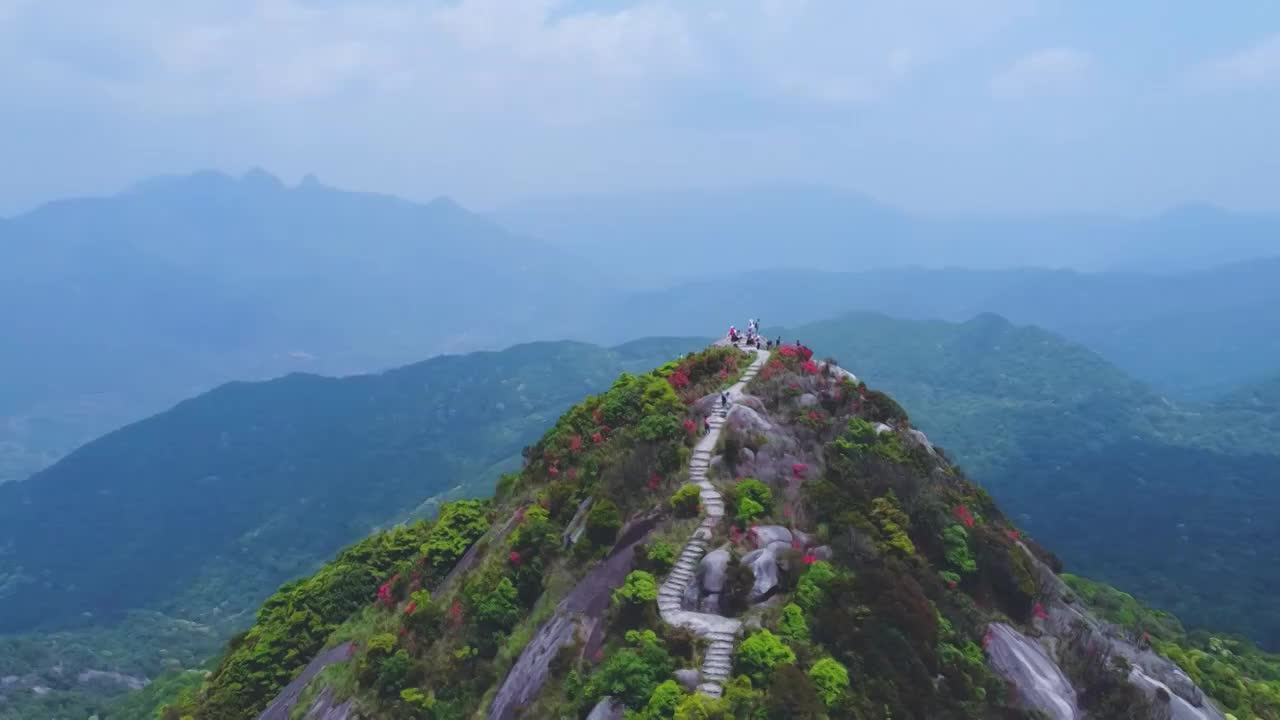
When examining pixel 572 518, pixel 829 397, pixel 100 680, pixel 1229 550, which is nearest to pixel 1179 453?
pixel 1229 550

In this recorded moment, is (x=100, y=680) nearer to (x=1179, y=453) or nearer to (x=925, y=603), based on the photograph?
(x=925, y=603)

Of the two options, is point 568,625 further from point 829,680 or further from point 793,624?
point 829,680

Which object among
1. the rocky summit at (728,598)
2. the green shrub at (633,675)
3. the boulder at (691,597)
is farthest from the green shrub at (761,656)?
the boulder at (691,597)

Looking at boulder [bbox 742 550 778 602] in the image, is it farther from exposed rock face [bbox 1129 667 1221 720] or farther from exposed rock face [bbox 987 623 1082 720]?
exposed rock face [bbox 1129 667 1221 720]

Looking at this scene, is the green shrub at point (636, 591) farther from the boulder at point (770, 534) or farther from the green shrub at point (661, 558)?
the boulder at point (770, 534)

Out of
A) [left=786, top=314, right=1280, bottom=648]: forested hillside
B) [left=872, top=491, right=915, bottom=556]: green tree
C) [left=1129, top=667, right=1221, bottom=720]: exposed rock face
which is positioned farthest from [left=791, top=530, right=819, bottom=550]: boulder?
[left=786, top=314, right=1280, bottom=648]: forested hillside

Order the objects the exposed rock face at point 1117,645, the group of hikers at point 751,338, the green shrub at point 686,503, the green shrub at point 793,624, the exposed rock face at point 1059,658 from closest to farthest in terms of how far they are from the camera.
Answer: the green shrub at point 793,624 < the exposed rock face at point 1059,658 < the green shrub at point 686,503 < the exposed rock face at point 1117,645 < the group of hikers at point 751,338
